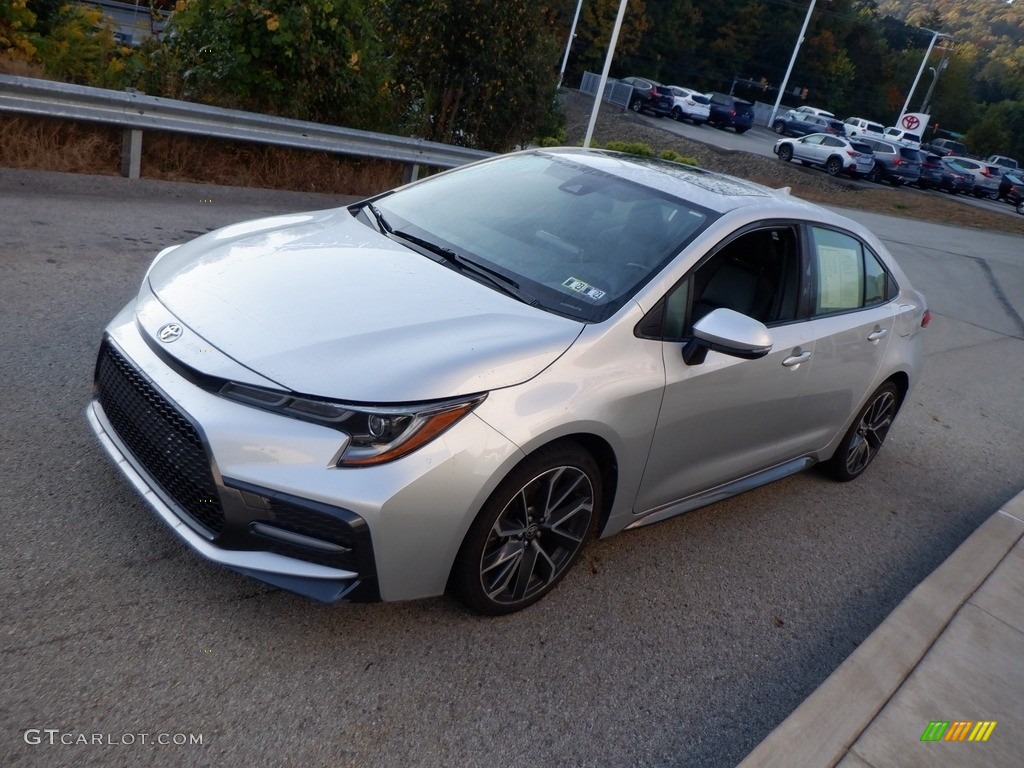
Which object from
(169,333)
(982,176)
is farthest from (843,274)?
(982,176)

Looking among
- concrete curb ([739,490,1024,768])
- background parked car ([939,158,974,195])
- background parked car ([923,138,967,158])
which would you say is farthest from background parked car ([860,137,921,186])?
concrete curb ([739,490,1024,768])

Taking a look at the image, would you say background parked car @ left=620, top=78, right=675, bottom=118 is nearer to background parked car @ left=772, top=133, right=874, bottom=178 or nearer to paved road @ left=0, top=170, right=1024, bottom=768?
background parked car @ left=772, top=133, right=874, bottom=178

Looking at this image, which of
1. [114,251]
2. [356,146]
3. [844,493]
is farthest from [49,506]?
[356,146]

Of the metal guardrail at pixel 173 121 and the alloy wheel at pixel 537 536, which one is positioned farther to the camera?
the metal guardrail at pixel 173 121

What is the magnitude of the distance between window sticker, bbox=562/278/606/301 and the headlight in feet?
3.51

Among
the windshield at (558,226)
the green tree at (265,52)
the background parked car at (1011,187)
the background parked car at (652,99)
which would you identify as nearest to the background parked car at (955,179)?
the background parked car at (1011,187)

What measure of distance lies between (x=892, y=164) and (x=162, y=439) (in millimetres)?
41553

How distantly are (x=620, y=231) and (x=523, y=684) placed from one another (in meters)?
2.03

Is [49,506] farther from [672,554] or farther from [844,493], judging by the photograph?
[844,493]

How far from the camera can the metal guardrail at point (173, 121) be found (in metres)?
7.97

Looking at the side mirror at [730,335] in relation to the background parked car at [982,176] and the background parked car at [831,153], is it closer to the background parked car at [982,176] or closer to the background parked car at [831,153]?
the background parked car at [831,153]

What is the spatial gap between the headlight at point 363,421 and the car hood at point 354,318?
4cm
